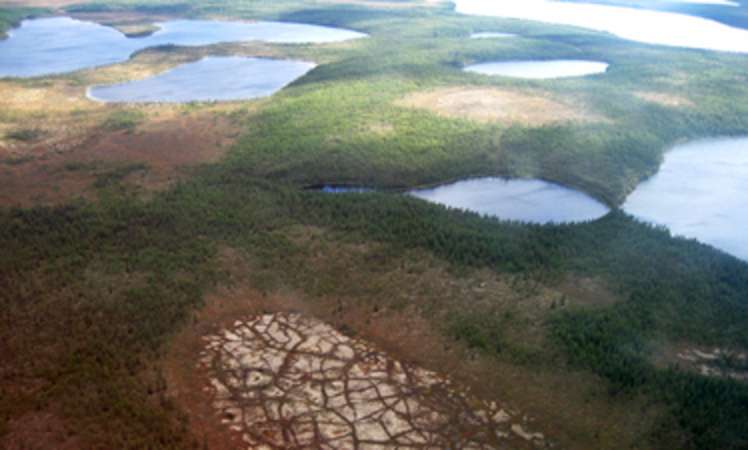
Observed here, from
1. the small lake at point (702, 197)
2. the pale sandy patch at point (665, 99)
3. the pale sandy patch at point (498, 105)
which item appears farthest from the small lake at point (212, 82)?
the small lake at point (702, 197)

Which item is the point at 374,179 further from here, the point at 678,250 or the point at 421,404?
the point at 421,404

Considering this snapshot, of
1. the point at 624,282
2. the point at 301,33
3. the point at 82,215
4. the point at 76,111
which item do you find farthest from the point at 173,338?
the point at 301,33

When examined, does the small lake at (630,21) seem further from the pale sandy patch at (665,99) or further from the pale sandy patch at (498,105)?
the pale sandy patch at (498,105)

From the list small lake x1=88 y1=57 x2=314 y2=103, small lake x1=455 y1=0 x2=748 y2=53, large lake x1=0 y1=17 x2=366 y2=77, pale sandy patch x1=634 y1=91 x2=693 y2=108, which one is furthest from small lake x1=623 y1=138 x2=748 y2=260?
large lake x1=0 y1=17 x2=366 y2=77

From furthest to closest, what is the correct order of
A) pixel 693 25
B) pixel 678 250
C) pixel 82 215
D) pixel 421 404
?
pixel 693 25, pixel 82 215, pixel 678 250, pixel 421 404

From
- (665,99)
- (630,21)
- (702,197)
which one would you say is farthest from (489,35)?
(702,197)

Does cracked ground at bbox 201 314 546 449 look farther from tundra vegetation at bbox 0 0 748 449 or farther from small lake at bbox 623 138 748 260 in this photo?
small lake at bbox 623 138 748 260
